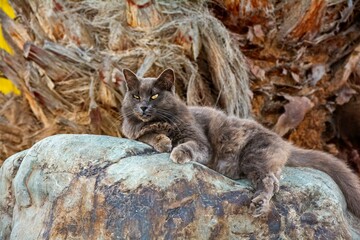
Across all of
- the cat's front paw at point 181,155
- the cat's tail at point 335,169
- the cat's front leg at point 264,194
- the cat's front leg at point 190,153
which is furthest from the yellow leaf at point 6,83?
the cat's front leg at point 264,194

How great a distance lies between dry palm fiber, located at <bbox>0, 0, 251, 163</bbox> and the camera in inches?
203

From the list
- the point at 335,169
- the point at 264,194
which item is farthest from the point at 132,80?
the point at 335,169

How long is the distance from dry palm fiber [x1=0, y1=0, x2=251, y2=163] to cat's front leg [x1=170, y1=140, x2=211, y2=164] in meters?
1.58

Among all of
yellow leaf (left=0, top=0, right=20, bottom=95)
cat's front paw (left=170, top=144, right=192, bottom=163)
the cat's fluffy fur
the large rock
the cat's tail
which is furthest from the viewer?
yellow leaf (left=0, top=0, right=20, bottom=95)

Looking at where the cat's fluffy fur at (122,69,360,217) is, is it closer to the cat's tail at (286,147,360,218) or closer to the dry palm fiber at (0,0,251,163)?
the cat's tail at (286,147,360,218)

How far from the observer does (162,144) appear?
3520 mm

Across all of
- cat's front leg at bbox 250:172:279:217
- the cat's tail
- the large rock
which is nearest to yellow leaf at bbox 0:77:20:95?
the large rock

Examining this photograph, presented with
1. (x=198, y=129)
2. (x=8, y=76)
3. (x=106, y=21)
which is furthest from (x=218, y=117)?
(x=8, y=76)

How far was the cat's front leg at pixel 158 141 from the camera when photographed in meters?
3.50

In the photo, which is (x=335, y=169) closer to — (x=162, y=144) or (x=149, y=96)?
(x=162, y=144)

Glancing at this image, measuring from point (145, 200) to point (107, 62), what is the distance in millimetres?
2328

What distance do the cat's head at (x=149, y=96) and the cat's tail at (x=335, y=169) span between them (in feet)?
2.97

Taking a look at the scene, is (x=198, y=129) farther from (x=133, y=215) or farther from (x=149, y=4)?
(x=149, y=4)

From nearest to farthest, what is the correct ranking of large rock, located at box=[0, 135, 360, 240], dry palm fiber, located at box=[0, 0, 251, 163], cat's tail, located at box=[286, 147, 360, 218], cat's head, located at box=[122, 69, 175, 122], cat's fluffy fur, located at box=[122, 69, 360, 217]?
large rock, located at box=[0, 135, 360, 240] < cat's fluffy fur, located at box=[122, 69, 360, 217] < cat's tail, located at box=[286, 147, 360, 218] < cat's head, located at box=[122, 69, 175, 122] < dry palm fiber, located at box=[0, 0, 251, 163]
